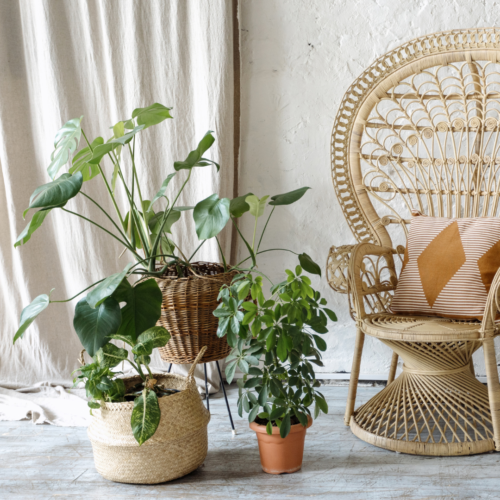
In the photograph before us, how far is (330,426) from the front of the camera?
1.85m

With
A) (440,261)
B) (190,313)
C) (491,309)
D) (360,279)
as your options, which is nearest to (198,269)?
(190,313)

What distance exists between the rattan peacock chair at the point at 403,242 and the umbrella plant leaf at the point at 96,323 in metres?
0.71

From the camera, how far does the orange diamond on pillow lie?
1752 mm

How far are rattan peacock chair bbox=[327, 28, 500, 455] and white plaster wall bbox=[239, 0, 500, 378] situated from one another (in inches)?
6.4

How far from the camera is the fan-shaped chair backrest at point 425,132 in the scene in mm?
1875

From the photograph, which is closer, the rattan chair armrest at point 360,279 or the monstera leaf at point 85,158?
the monstera leaf at point 85,158

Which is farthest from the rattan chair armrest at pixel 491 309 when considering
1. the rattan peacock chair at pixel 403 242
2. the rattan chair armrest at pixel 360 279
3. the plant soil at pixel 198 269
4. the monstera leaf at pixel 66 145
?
the monstera leaf at pixel 66 145

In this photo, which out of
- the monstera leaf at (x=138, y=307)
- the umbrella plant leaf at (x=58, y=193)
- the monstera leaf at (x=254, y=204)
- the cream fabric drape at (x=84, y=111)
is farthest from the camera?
the cream fabric drape at (x=84, y=111)

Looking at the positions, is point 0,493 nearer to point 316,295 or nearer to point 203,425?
point 203,425

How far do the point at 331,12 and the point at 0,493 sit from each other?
2.00 metres

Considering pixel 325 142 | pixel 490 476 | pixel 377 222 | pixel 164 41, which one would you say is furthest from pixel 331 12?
pixel 490 476

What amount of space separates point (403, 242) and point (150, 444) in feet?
4.26

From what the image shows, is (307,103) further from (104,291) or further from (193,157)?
(104,291)

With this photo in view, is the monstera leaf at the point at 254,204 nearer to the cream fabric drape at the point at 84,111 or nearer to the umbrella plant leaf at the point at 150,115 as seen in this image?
the umbrella plant leaf at the point at 150,115
